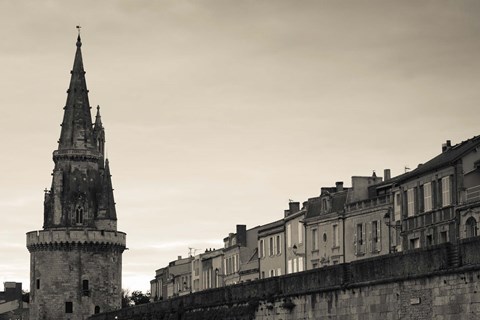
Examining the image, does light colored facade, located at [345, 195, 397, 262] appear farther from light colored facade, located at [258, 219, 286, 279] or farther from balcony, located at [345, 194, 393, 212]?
light colored facade, located at [258, 219, 286, 279]

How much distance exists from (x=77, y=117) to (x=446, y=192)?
7193 cm

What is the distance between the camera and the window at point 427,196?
2468 inches

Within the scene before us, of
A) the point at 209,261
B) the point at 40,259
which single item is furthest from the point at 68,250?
the point at 209,261

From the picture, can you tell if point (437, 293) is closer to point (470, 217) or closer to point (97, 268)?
point (470, 217)

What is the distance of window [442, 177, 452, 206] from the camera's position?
60.4 meters

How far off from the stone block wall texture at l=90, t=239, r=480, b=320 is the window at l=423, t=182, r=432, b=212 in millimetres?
14757

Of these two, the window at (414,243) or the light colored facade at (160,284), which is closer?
the window at (414,243)

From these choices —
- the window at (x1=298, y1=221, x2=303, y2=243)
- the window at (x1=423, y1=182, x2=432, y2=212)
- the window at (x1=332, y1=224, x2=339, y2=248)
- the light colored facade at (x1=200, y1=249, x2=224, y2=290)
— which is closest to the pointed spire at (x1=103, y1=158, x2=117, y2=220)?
the light colored facade at (x1=200, y1=249, x2=224, y2=290)

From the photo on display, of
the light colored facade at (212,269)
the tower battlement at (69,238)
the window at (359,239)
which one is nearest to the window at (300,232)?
the window at (359,239)

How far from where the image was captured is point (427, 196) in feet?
207

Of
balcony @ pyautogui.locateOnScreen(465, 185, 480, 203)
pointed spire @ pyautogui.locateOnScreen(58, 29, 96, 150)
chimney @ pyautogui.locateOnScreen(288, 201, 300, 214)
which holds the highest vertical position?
pointed spire @ pyautogui.locateOnScreen(58, 29, 96, 150)

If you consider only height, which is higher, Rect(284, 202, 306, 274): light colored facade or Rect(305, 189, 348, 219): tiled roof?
Rect(305, 189, 348, 219): tiled roof

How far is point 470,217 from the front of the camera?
5803 centimetres

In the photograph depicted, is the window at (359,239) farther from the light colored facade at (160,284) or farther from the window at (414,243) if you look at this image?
the light colored facade at (160,284)
